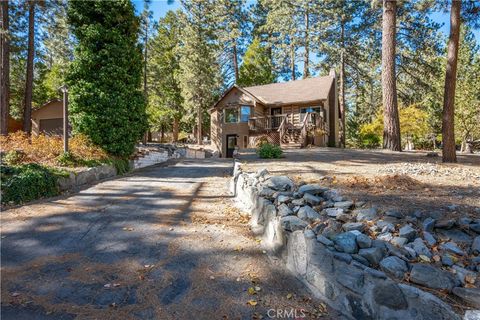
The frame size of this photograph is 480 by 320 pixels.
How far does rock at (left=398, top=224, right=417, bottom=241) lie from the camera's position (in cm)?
282

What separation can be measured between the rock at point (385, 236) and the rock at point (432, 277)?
0.51 m

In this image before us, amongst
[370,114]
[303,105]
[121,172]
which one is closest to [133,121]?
[121,172]

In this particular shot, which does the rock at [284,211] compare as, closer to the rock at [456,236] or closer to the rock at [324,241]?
the rock at [324,241]

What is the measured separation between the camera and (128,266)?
3328mm

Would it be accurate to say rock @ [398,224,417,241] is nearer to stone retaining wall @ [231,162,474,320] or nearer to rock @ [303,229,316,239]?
stone retaining wall @ [231,162,474,320]

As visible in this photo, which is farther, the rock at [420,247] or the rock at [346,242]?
the rock at [346,242]

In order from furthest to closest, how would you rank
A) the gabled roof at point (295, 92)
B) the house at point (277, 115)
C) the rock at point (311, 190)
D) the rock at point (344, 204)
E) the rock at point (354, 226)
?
the gabled roof at point (295, 92) < the house at point (277, 115) < the rock at point (311, 190) < the rock at point (344, 204) < the rock at point (354, 226)

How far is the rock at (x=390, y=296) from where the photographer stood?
209cm

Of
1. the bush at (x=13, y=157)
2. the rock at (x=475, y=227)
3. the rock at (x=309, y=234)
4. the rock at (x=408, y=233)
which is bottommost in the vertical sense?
the rock at (x=309, y=234)

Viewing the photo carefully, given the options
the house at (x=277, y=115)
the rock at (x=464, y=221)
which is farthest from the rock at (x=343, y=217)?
the house at (x=277, y=115)

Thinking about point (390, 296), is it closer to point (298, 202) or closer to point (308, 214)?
point (308, 214)

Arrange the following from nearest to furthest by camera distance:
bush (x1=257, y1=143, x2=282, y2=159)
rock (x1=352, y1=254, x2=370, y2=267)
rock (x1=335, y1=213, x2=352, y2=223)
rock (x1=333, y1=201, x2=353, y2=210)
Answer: rock (x1=352, y1=254, x2=370, y2=267)
rock (x1=335, y1=213, x2=352, y2=223)
rock (x1=333, y1=201, x2=353, y2=210)
bush (x1=257, y1=143, x2=282, y2=159)

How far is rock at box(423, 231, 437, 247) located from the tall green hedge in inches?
353

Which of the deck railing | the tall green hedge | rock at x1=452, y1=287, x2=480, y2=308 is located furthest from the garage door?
rock at x1=452, y1=287, x2=480, y2=308
